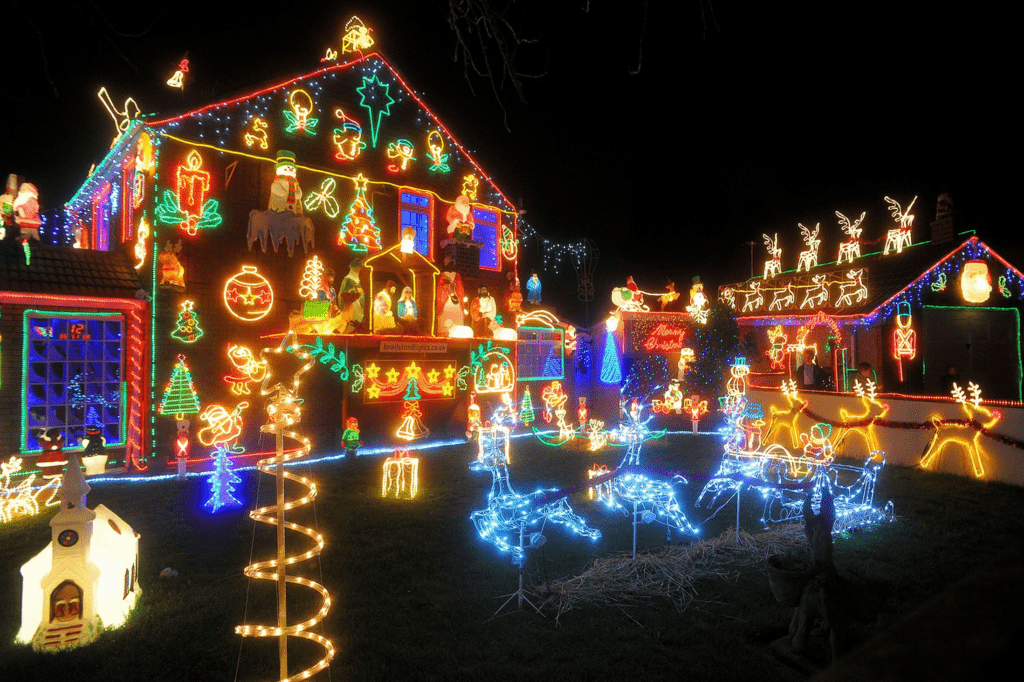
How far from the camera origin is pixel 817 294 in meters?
19.1

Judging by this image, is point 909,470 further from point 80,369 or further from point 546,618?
point 80,369

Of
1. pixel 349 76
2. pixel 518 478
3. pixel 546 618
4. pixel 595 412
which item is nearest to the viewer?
pixel 546 618

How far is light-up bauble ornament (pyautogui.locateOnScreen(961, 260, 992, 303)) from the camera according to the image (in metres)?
16.4

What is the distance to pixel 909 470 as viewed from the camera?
10961 millimetres

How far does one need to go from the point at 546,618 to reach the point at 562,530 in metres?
2.58

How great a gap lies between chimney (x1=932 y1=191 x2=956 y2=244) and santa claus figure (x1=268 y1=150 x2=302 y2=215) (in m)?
19.2

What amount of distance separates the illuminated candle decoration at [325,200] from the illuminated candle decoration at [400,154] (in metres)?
1.77

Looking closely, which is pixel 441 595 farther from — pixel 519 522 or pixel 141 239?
pixel 141 239

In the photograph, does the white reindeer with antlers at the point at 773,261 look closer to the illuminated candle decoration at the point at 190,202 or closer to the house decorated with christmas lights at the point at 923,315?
the house decorated with christmas lights at the point at 923,315

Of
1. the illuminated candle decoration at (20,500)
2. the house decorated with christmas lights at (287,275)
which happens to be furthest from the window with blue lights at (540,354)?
the illuminated candle decoration at (20,500)

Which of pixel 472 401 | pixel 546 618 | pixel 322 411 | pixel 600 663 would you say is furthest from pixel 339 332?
pixel 600 663

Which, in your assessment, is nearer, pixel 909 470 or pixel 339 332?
pixel 909 470

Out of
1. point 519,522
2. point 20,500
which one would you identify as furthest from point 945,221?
point 20,500

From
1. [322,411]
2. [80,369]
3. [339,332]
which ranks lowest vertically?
[322,411]
